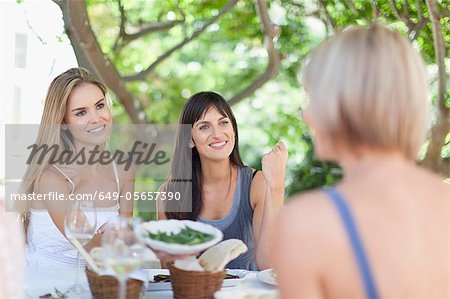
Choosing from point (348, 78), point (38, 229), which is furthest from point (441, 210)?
point (38, 229)

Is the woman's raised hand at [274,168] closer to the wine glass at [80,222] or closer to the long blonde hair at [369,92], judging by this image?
the wine glass at [80,222]

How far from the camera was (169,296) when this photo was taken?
2.37 meters

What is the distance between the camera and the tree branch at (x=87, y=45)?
15.5 ft

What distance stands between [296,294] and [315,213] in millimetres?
173

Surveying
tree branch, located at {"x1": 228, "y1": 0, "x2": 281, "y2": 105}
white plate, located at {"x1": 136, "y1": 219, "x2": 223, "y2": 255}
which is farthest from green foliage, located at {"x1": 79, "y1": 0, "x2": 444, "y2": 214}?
white plate, located at {"x1": 136, "y1": 219, "x2": 223, "y2": 255}

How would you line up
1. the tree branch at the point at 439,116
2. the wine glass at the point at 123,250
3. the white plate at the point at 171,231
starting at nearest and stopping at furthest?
the wine glass at the point at 123,250 → the white plate at the point at 171,231 → the tree branch at the point at 439,116

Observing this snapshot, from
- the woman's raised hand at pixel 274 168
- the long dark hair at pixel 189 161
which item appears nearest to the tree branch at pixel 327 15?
the long dark hair at pixel 189 161

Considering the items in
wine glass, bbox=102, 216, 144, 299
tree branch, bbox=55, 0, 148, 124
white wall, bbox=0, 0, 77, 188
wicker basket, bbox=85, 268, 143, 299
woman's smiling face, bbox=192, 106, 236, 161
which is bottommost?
wicker basket, bbox=85, 268, 143, 299

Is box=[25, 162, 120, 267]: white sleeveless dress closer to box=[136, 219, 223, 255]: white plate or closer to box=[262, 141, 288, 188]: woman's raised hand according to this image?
box=[262, 141, 288, 188]: woman's raised hand

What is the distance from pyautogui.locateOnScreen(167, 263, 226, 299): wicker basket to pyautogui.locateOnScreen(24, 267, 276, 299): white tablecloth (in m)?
0.04

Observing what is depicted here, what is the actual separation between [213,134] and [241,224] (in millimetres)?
444

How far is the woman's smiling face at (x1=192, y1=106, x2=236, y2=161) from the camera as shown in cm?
341

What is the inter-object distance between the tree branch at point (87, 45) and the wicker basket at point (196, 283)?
2871 mm

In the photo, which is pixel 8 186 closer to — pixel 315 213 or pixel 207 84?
pixel 315 213
